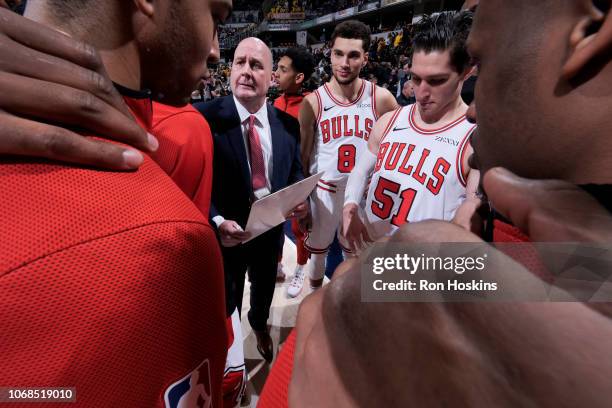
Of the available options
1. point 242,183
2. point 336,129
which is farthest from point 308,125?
point 242,183

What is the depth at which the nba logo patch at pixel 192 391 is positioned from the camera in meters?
0.54

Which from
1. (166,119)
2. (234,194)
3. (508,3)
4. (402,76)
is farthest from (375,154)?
(402,76)

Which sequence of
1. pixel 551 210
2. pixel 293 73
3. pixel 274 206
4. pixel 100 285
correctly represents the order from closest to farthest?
pixel 551 210, pixel 100 285, pixel 274 206, pixel 293 73

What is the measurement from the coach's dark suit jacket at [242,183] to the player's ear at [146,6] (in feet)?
4.06

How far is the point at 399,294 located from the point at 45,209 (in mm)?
454

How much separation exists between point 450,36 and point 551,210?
159 centimetres

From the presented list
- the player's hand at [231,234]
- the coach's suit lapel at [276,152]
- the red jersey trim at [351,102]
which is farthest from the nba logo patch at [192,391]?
the red jersey trim at [351,102]

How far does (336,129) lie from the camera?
2.89 metres

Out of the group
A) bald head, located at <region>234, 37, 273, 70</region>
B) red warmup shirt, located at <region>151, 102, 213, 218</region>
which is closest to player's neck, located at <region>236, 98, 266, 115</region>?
bald head, located at <region>234, 37, 273, 70</region>

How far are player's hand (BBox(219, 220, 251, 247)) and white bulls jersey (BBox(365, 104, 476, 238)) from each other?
2.51 feet

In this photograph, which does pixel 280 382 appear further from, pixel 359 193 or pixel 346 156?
pixel 346 156

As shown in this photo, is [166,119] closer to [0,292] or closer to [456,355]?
[0,292]

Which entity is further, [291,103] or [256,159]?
[291,103]

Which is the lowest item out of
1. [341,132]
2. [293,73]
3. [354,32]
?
[341,132]
